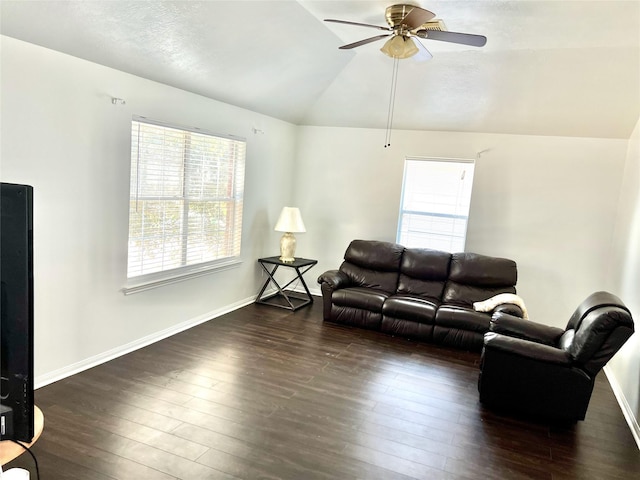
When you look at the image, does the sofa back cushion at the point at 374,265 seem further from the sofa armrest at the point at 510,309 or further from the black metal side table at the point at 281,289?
the sofa armrest at the point at 510,309

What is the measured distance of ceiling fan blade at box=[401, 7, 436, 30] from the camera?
2.85 metres

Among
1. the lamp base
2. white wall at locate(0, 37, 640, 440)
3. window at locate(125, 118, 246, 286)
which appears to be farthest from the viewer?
the lamp base

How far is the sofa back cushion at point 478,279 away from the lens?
501 cm

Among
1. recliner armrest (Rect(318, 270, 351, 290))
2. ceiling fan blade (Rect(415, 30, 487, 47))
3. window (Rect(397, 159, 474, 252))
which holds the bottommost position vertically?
recliner armrest (Rect(318, 270, 351, 290))

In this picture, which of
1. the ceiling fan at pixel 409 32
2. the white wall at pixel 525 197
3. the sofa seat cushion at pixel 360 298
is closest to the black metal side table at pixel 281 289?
the sofa seat cushion at pixel 360 298

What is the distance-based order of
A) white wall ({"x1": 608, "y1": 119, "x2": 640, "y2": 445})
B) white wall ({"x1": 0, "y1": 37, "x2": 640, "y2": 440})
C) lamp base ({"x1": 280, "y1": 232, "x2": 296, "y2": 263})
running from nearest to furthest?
white wall ({"x1": 0, "y1": 37, "x2": 640, "y2": 440}) → white wall ({"x1": 608, "y1": 119, "x2": 640, "y2": 445}) → lamp base ({"x1": 280, "y1": 232, "x2": 296, "y2": 263})

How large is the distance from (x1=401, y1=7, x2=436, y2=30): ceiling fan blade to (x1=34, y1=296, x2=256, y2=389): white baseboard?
3361 mm

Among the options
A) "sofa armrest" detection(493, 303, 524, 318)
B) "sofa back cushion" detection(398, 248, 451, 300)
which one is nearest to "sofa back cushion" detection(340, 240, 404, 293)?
"sofa back cushion" detection(398, 248, 451, 300)

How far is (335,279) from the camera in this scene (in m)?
5.22

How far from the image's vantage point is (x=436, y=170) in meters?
5.80

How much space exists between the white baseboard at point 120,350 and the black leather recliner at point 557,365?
2.84 meters

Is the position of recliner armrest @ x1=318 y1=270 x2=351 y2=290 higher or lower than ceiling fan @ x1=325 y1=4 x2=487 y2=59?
lower

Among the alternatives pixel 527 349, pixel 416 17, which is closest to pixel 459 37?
pixel 416 17

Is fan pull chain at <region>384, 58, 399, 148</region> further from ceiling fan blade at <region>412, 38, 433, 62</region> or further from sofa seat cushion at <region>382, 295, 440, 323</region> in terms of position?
sofa seat cushion at <region>382, 295, 440, 323</region>
